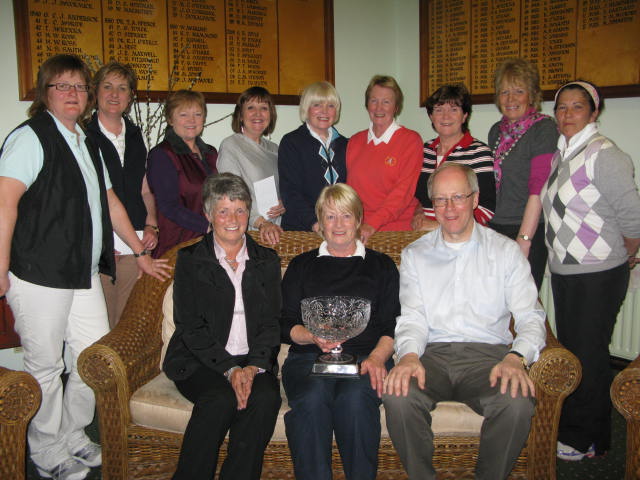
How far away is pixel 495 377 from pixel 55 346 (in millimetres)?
1719

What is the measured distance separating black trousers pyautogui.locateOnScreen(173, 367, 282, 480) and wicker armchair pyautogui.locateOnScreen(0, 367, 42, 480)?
0.51 meters

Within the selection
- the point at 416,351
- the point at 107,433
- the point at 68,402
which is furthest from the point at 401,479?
the point at 68,402

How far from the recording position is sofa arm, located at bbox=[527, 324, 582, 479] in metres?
1.98

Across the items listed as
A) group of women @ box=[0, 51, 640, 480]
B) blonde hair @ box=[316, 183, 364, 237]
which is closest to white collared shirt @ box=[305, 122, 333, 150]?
group of women @ box=[0, 51, 640, 480]

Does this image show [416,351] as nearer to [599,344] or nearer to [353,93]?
[599,344]

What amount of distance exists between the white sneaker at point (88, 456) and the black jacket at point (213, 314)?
66 cm

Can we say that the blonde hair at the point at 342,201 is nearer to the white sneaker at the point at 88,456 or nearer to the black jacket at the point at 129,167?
the black jacket at the point at 129,167

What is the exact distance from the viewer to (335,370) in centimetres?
212

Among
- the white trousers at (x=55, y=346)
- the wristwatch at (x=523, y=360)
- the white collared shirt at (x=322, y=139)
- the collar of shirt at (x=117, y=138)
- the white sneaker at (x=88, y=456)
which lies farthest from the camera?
the white collared shirt at (x=322, y=139)

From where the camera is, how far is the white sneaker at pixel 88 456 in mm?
2496

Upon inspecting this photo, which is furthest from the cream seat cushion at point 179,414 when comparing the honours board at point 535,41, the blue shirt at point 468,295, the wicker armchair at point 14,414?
the honours board at point 535,41

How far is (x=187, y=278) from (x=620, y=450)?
219 centimetres

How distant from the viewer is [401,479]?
214cm

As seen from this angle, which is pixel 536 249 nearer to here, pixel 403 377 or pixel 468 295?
pixel 468 295
